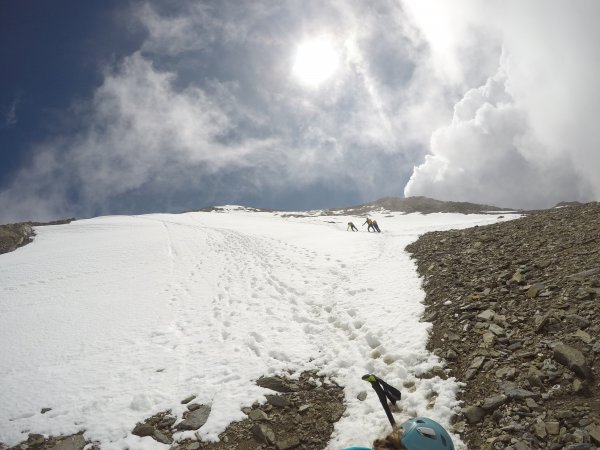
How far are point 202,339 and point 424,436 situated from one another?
8591 mm

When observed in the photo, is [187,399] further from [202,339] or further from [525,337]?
[525,337]

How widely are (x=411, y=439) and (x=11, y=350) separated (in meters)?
13.5

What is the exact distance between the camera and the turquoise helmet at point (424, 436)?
5.33 m

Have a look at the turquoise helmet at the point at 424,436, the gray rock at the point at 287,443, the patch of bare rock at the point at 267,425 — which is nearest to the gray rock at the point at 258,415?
the patch of bare rock at the point at 267,425

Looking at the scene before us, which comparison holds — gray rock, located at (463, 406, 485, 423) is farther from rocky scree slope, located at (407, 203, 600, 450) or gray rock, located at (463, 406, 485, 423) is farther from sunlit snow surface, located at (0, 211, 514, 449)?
sunlit snow surface, located at (0, 211, 514, 449)

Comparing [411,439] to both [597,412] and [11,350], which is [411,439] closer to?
[597,412]

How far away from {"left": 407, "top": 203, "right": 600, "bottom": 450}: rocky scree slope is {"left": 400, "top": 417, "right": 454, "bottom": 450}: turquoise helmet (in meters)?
1.11

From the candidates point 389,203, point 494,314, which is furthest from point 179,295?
point 389,203

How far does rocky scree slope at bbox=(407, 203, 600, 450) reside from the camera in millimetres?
5969

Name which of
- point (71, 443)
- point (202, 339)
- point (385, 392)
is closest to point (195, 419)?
point (71, 443)

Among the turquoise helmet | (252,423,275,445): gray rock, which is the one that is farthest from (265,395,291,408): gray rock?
the turquoise helmet

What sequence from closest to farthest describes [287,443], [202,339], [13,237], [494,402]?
[494,402] → [287,443] → [202,339] → [13,237]

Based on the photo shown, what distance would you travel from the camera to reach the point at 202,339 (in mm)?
11953

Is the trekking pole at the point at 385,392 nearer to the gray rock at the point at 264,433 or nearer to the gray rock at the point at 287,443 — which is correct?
the gray rock at the point at 287,443
